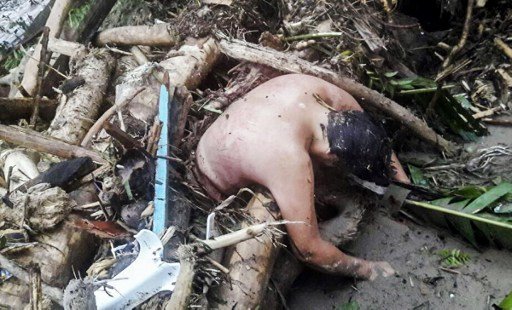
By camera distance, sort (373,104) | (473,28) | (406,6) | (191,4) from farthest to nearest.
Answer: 1. (406,6)
2. (473,28)
3. (191,4)
4. (373,104)

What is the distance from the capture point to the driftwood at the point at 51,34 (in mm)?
3635

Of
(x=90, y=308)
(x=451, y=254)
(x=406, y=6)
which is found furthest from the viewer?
(x=406, y=6)

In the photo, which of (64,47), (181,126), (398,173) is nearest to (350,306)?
(398,173)

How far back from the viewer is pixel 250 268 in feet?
8.10

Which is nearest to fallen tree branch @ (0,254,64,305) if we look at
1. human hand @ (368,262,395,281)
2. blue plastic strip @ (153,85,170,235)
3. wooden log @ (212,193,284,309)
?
blue plastic strip @ (153,85,170,235)

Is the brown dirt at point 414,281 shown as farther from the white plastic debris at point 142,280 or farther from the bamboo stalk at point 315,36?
the bamboo stalk at point 315,36

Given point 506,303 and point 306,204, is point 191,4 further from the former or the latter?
point 506,303

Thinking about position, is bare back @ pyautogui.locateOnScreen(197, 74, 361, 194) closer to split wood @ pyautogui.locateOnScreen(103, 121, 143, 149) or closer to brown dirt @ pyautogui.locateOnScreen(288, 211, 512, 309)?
split wood @ pyautogui.locateOnScreen(103, 121, 143, 149)

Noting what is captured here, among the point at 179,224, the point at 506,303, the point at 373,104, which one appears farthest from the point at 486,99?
the point at 179,224

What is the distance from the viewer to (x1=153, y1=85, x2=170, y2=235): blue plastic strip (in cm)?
245

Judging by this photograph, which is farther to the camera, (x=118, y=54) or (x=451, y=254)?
(x=118, y=54)

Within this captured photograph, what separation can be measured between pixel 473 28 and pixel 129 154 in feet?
9.91

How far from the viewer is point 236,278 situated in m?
2.43

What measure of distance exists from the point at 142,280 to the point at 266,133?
0.90 m
